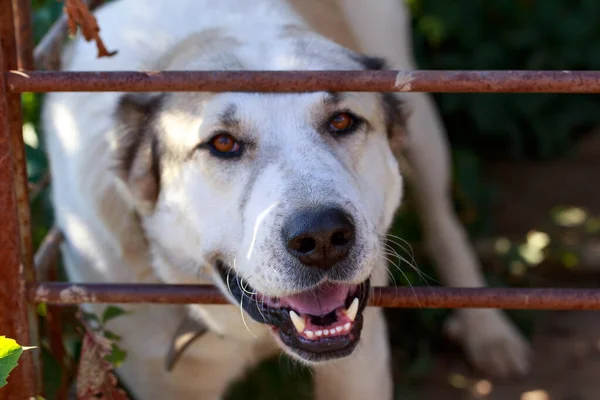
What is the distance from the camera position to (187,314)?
270 cm

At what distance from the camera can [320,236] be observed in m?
1.90

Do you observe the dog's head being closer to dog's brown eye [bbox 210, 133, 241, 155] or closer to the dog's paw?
dog's brown eye [bbox 210, 133, 241, 155]

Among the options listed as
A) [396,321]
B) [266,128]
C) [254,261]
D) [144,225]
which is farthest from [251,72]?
A: [396,321]

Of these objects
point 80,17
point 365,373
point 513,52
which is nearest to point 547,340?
point 365,373

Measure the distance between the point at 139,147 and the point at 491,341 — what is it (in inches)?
76.8

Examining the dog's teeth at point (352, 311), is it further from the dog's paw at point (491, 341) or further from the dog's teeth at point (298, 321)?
the dog's paw at point (491, 341)

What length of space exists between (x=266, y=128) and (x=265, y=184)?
169 mm

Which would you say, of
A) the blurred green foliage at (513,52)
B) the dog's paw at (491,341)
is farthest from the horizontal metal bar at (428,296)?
the blurred green foliage at (513,52)

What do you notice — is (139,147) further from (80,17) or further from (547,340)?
(547,340)

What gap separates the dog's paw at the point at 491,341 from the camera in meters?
3.71

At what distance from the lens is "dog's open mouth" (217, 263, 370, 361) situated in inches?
79.4

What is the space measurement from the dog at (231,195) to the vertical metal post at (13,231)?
46cm

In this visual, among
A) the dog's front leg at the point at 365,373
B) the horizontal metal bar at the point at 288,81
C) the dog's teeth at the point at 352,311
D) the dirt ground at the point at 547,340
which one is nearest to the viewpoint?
the horizontal metal bar at the point at 288,81

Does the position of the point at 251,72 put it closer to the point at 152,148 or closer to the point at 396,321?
the point at 152,148
